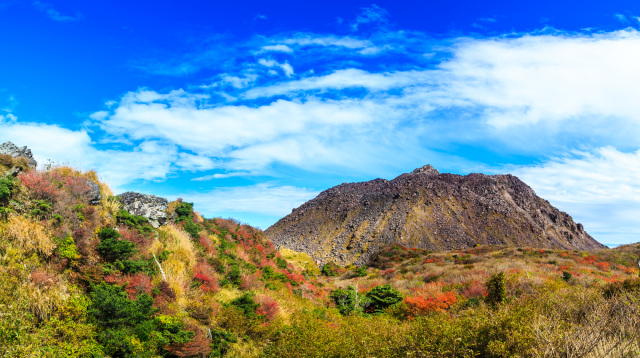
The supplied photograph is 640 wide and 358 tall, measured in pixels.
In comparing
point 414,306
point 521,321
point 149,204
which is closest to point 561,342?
point 521,321

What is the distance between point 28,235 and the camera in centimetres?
1116

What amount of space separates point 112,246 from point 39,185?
4004 mm

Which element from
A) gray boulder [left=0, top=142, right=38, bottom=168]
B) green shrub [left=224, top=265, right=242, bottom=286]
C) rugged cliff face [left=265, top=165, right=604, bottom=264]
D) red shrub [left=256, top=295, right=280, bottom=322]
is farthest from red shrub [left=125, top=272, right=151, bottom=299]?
rugged cliff face [left=265, top=165, right=604, bottom=264]

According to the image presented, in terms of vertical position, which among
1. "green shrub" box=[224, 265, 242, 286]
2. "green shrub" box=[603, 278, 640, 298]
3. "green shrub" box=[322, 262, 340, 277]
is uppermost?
"green shrub" box=[603, 278, 640, 298]

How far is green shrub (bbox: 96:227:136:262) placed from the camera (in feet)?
41.7

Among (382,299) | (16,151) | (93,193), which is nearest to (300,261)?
(382,299)

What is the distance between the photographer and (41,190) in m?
13.2

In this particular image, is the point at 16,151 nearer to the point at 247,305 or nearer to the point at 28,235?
the point at 28,235

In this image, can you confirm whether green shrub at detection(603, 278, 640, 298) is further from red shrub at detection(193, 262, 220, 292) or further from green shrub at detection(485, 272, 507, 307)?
red shrub at detection(193, 262, 220, 292)

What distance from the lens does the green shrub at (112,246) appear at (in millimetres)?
12711

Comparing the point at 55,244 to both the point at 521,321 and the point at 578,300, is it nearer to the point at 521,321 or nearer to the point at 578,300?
the point at 521,321

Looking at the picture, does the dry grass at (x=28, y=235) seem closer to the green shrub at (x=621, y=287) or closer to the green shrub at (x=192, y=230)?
the green shrub at (x=192, y=230)

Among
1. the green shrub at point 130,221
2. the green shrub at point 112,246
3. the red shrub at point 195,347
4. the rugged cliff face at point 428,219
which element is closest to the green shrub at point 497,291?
the red shrub at point 195,347

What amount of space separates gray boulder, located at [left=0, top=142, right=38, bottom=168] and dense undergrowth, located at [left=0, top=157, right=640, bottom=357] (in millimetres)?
802
